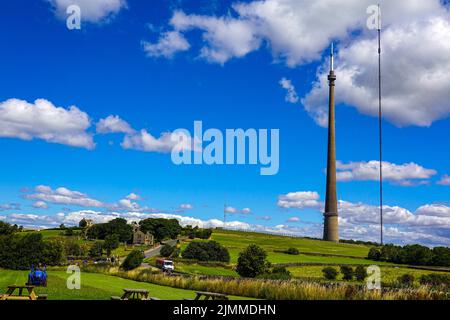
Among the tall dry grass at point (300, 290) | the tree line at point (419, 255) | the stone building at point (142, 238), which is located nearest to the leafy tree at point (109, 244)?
the stone building at point (142, 238)

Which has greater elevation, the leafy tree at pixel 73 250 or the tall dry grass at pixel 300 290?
the tall dry grass at pixel 300 290

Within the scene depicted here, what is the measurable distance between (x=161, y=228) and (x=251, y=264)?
9894 centimetres

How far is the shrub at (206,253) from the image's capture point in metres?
90.8

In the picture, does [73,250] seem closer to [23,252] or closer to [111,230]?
[23,252]

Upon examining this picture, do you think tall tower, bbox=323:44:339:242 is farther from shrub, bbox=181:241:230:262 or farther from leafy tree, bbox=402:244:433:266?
shrub, bbox=181:241:230:262

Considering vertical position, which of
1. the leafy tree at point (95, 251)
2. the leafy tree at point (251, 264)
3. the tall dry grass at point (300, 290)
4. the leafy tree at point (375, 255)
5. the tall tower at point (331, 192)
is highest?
the tall tower at point (331, 192)

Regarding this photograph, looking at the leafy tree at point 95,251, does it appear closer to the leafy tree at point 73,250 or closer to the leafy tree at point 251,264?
the leafy tree at point 73,250

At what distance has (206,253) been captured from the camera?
299 ft

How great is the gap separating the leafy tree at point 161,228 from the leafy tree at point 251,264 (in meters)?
96.7

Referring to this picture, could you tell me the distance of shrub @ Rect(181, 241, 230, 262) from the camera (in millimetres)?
90769

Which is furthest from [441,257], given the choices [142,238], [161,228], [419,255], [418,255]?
[142,238]

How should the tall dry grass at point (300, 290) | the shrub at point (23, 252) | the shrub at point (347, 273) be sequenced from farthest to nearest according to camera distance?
the shrub at point (347, 273) < the shrub at point (23, 252) < the tall dry grass at point (300, 290)

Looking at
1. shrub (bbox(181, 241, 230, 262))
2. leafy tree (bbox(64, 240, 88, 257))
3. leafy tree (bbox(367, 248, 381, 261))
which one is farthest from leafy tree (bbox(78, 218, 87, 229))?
leafy tree (bbox(367, 248, 381, 261))
